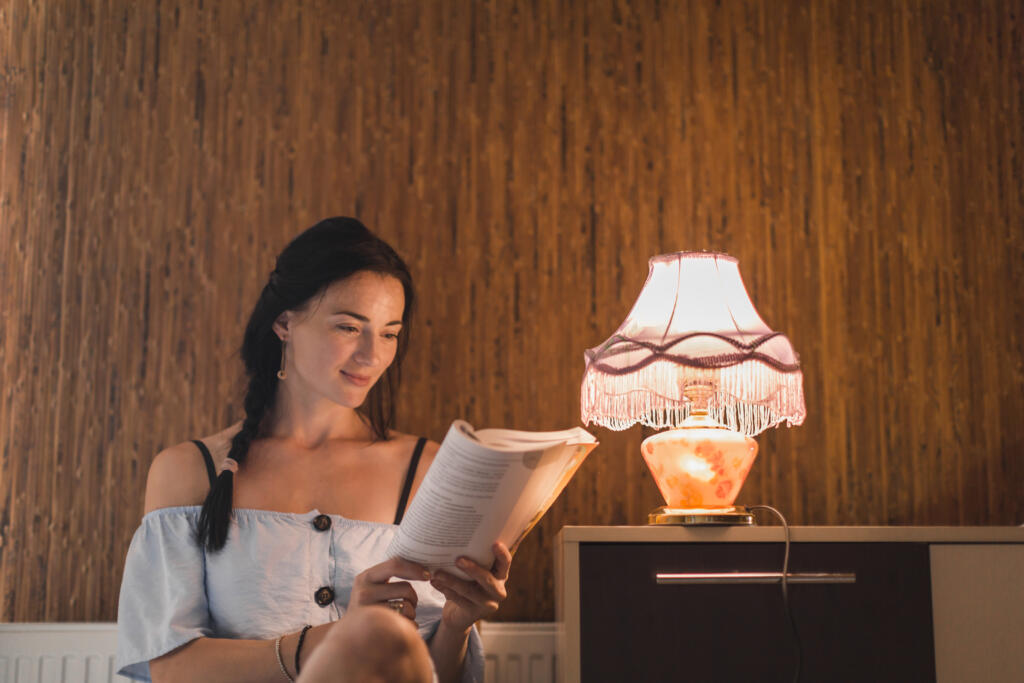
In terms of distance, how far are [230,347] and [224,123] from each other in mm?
492

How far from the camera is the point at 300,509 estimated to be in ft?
5.11

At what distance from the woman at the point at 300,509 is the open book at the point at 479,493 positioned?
40 mm

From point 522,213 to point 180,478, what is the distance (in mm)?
872

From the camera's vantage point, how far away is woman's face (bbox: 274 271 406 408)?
162 cm

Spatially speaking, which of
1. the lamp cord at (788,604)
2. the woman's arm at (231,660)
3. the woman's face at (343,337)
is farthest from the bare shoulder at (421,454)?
the lamp cord at (788,604)

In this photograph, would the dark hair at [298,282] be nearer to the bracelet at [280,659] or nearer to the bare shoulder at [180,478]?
the bare shoulder at [180,478]

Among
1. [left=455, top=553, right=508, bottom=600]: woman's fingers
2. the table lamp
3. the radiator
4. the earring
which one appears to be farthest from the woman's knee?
the radiator

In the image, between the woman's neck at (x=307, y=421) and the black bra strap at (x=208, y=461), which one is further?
the woman's neck at (x=307, y=421)

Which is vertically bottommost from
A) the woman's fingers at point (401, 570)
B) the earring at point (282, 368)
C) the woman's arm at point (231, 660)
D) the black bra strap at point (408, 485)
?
the woman's arm at point (231, 660)

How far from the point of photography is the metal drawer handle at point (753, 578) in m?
1.44

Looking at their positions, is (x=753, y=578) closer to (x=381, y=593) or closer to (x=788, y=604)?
(x=788, y=604)

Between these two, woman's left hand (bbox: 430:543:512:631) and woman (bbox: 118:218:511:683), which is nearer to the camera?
woman's left hand (bbox: 430:543:512:631)

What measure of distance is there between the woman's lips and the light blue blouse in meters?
0.25

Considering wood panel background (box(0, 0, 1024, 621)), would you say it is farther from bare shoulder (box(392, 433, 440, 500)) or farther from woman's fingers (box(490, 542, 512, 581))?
woman's fingers (box(490, 542, 512, 581))
